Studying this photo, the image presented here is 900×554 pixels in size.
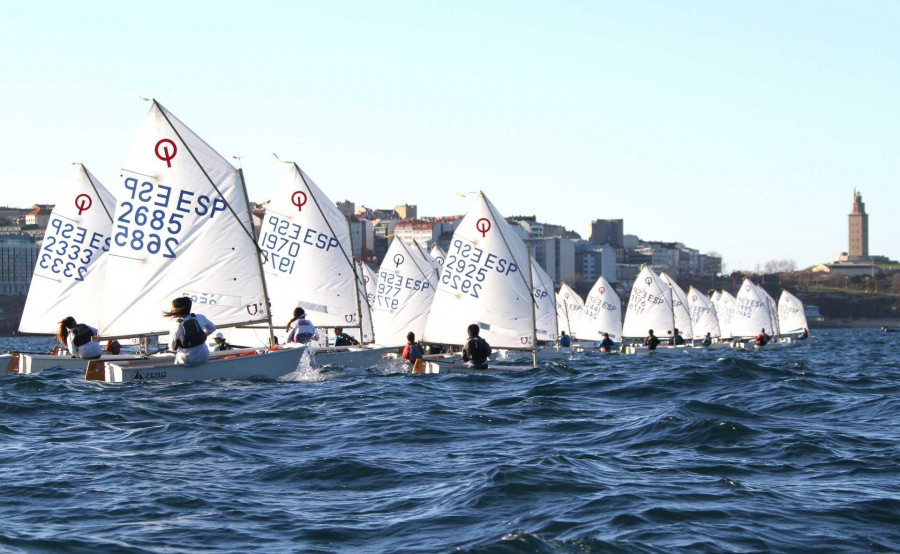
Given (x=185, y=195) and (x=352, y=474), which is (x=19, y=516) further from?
(x=185, y=195)

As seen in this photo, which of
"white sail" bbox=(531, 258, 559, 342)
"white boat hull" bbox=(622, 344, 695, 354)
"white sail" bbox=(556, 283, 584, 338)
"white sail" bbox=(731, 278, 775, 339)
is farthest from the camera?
"white sail" bbox=(731, 278, 775, 339)

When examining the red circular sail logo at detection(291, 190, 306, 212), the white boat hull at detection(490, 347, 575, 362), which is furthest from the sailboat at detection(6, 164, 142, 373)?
the white boat hull at detection(490, 347, 575, 362)

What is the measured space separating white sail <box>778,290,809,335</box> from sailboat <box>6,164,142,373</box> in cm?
8234

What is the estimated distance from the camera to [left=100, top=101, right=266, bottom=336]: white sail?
25.4 m

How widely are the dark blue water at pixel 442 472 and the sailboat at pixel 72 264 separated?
43.3 ft

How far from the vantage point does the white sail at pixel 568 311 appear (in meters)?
76.6

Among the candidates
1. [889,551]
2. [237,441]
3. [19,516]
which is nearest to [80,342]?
[237,441]

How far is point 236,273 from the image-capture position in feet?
85.9

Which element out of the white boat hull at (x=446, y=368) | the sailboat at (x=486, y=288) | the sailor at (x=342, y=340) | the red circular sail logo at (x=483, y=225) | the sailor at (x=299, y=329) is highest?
the red circular sail logo at (x=483, y=225)

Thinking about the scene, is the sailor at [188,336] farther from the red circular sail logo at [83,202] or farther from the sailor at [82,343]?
the red circular sail logo at [83,202]

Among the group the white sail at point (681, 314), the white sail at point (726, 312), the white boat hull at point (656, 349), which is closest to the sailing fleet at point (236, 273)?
the white boat hull at point (656, 349)

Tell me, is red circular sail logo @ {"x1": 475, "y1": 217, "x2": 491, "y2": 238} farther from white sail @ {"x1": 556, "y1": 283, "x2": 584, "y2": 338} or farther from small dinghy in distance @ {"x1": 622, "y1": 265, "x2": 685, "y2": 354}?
small dinghy in distance @ {"x1": 622, "y1": 265, "x2": 685, "y2": 354}

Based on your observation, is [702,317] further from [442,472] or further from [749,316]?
[442,472]

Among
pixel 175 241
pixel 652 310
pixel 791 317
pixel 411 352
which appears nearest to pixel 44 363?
pixel 175 241
